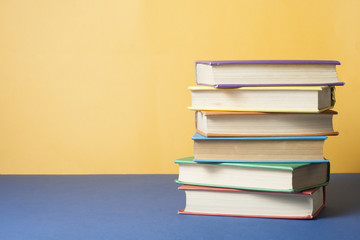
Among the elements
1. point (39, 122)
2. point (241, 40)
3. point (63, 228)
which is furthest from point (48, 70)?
point (63, 228)

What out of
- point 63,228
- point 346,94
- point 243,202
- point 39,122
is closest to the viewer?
point 63,228

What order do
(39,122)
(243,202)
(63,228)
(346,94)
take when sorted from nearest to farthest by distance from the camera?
1. (63,228)
2. (243,202)
3. (346,94)
4. (39,122)

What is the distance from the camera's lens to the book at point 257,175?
5.15 ft

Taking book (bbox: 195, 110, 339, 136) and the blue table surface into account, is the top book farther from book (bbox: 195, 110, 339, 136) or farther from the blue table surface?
the blue table surface

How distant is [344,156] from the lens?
2402 mm

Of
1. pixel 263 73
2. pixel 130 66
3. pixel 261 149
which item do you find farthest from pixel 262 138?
pixel 130 66

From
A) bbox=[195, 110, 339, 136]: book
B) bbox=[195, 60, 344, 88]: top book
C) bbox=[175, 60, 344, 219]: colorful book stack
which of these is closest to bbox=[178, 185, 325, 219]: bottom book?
bbox=[175, 60, 344, 219]: colorful book stack

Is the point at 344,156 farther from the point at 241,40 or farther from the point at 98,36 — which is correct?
the point at 98,36

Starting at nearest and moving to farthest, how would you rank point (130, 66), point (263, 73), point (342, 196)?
point (263, 73) → point (342, 196) → point (130, 66)

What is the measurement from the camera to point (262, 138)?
63.4 inches

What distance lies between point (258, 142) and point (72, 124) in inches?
43.7

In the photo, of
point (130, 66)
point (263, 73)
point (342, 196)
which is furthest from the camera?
point (130, 66)

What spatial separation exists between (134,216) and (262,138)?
41 centimetres

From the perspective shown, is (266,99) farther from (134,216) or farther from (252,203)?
(134,216)
